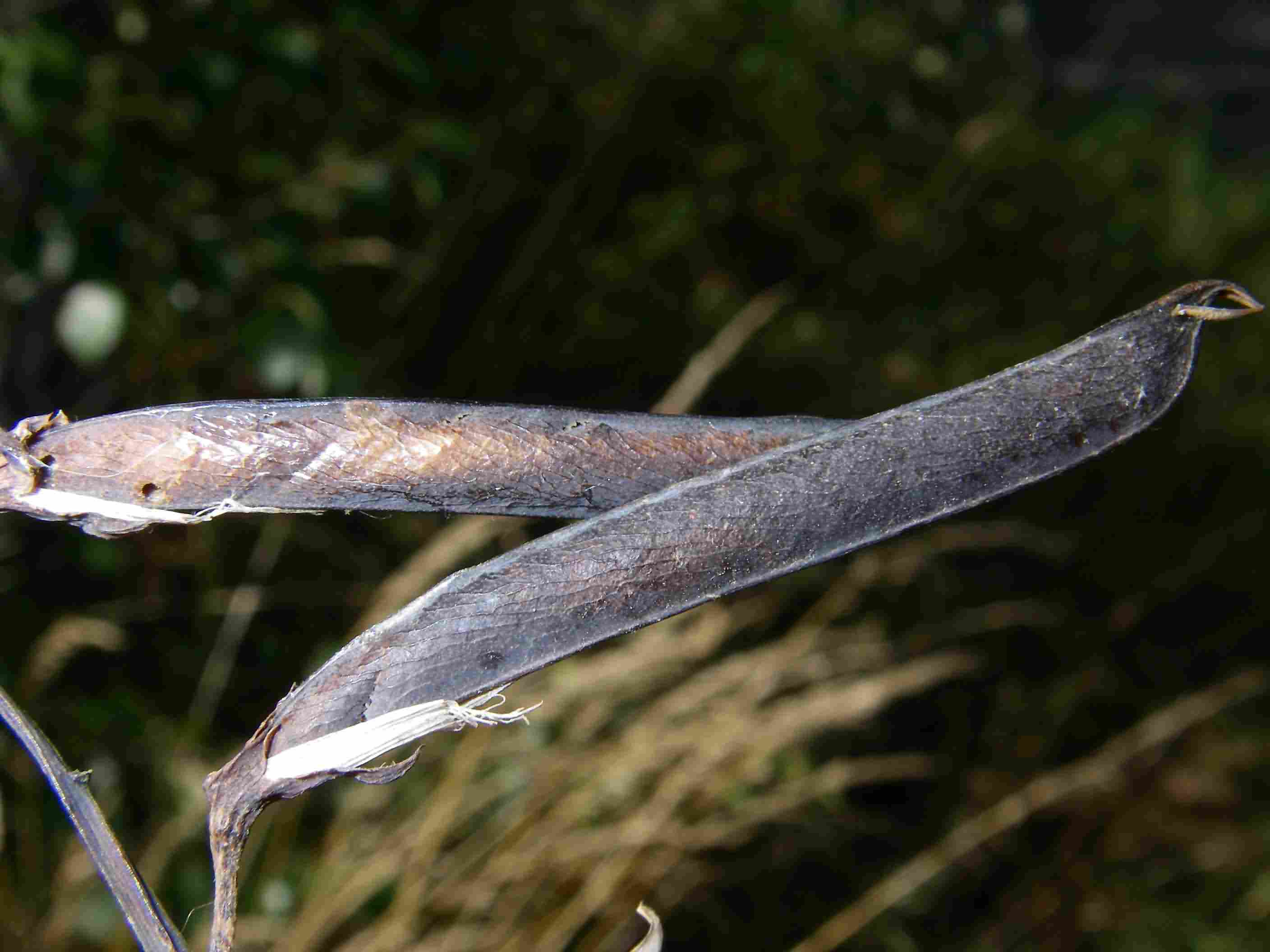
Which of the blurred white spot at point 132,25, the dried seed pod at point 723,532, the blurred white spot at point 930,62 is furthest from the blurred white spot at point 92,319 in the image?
the blurred white spot at point 930,62

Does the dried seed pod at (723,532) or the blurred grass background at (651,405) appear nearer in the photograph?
the dried seed pod at (723,532)

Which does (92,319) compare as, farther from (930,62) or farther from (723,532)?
(930,62)

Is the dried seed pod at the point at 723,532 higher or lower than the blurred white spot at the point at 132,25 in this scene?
lower

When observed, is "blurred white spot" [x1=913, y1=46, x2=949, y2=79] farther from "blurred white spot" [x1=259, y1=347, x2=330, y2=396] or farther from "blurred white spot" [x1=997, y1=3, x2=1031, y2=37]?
"blurred white spot" [x1=259, y1=347, x2=330, y2=396]

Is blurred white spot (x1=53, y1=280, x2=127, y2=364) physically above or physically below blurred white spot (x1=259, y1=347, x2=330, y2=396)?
above

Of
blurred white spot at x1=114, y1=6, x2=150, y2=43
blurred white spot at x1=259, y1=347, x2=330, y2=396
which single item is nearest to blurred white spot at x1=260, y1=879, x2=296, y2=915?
blurred white spot at x1=259, y1=347, x2=330, y2=396

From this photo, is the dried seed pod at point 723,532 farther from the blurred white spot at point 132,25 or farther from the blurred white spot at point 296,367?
the blurred white spot at point 132,25

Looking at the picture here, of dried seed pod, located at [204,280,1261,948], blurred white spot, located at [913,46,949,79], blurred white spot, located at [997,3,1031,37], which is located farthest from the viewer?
blurred white spot, located at [997,3,1031,37]

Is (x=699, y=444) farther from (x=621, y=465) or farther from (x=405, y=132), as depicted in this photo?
(x=405, y=132)

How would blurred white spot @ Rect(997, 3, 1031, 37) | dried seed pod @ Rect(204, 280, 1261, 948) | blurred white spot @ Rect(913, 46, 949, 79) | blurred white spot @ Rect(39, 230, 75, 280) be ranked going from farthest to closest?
blurred white spot @ Rect(997, 3, 1031, 37) < blurred white spot @ Rect(913, 46, 949, 79) < blurred white spot @ Rect(39, 230, 75, 280) < dried seed pod @ Rect(204, 280, 1261, 948)
